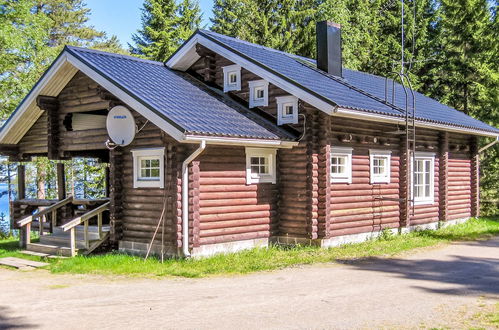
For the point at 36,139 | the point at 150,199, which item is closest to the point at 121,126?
the point at 150,199

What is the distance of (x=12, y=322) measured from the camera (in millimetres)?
7664

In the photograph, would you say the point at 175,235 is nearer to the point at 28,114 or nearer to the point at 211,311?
the point at 211,311

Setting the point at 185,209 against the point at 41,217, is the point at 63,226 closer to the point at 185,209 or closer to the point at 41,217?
the point at 41,217

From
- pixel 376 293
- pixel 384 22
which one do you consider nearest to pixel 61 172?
pixel 376 293

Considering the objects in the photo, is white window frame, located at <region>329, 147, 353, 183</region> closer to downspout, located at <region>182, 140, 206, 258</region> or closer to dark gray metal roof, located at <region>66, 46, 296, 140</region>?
dark gray metal roof, located at <region>66, 46, 296, 140</region>

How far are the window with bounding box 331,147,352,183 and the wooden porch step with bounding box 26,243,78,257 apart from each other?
713 cm

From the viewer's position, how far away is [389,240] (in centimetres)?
1570

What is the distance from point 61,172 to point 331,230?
8.44m

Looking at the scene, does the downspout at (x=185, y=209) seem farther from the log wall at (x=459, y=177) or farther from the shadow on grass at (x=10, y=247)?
the log wall at (x=459, y=177)

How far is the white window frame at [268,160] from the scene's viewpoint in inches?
545

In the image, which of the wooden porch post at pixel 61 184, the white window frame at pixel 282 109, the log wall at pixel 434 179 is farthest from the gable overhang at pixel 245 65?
the log wall at pixel 434 179

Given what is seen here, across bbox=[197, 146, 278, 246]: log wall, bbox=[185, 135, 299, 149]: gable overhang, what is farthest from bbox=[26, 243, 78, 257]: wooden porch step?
bbox=[185, 135, 299, 149]: gable overhang

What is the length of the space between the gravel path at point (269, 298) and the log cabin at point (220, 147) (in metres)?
2.33

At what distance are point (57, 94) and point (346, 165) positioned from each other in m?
8.54
